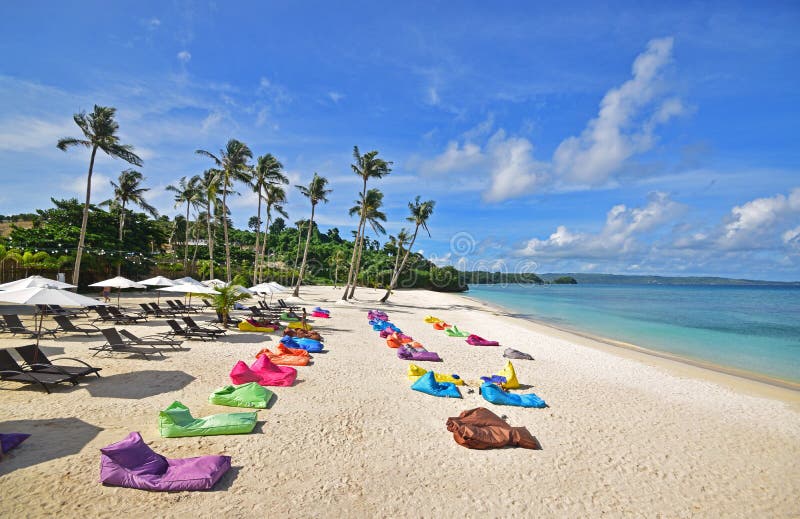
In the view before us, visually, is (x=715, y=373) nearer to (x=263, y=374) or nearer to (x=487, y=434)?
Answer: (x=487, y=434)

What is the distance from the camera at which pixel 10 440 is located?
4859 millimetres

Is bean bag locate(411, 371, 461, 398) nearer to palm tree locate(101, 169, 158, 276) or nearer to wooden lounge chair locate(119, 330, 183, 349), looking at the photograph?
wooden lounge chair locate(119, 330, 183, 349)

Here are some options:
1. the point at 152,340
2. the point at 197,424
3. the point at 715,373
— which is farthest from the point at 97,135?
the point at 715,373

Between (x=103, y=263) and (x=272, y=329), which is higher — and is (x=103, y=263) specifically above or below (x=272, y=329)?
above

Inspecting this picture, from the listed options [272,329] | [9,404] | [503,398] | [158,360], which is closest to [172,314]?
[272,329]

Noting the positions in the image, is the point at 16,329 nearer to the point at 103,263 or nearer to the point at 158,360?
the point at 158,360

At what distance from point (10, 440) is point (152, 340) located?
23.9ft

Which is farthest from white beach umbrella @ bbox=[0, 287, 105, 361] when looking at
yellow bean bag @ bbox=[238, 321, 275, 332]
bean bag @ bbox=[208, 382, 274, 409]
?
yellow bean bag @ bbox=[238, 321, 275, 332]

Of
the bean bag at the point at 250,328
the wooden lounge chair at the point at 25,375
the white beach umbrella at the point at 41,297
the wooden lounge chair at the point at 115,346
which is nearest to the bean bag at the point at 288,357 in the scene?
the wooden lounge chair at the point at 115,346

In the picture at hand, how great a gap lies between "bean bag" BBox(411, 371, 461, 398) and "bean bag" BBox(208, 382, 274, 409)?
10.8 feet

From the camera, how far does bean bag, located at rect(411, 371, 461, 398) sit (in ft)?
27.9

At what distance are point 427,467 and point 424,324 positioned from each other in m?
16.1

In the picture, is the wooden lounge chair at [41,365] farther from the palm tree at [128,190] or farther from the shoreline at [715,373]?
the palm tree at [128,190]

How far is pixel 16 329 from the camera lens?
452 inches
